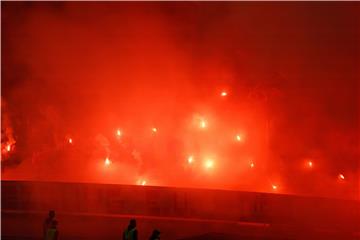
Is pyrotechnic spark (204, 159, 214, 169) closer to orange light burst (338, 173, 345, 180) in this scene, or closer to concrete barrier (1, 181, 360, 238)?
orange light burst (338, 173, 345, 180)

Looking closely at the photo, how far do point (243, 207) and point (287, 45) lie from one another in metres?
7.05

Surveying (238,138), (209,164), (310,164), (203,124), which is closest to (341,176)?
(310,164)

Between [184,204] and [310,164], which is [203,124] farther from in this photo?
[184,204]

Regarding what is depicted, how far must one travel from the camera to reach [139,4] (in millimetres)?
14078

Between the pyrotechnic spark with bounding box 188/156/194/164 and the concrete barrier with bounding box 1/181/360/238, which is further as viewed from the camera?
the pyrotechnic spark with bounding box 188/156/194/164

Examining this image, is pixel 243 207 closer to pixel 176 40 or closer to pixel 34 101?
pixel 176 40

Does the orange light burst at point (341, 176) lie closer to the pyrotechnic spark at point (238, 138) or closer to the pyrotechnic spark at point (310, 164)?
the pyrotechnic spark at point (310, 164)

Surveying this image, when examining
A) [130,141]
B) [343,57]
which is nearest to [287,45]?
[343,57]

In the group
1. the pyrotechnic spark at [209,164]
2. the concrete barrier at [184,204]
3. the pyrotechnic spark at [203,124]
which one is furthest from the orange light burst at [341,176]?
the concrete barrier at [184,204]

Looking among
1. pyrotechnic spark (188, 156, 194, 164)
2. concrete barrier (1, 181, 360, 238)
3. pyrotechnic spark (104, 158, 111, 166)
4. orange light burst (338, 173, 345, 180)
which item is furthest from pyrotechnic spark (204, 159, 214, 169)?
concrete barrier (1, 181, 360, 238)

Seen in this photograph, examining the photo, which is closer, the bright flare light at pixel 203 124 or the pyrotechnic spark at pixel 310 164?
the pyrotechnic spark at pixel 310 164

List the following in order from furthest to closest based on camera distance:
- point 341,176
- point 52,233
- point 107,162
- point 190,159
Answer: point 107,162 → point 190,159 → point 341,176 → point 52,233

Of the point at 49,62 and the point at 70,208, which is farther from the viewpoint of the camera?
the point at 49,62

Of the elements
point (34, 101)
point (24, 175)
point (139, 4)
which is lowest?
point (24, 175)
